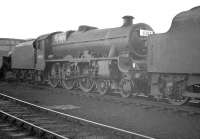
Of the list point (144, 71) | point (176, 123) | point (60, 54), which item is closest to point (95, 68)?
point (144, 71)

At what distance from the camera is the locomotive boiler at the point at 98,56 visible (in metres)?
11.9

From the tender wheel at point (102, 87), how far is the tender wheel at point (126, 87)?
1048 mm

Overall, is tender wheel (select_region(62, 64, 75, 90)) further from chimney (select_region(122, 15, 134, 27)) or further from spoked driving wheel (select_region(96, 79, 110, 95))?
chimney (select_region(122, 15, 134, 27))

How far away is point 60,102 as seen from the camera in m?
10.7

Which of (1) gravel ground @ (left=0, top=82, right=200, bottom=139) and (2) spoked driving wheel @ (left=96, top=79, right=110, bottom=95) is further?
(2) spoked driving wheel @ (left=96, top=79, right=110, bottom=95)

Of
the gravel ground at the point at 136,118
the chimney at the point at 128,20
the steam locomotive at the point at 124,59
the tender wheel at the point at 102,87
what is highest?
the chimney at the point at 128,20

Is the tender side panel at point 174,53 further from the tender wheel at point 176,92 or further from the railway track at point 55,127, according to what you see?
the railway track at point 55,127

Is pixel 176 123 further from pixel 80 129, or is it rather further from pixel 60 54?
pixel 60 54

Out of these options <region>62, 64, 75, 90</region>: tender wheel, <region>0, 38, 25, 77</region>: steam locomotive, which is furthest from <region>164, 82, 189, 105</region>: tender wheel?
<region>0, 38, 25, 77</region>: steam locomotive

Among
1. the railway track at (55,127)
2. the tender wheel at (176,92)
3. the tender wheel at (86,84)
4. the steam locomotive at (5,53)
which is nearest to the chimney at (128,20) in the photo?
the tender wheel at (86,84)

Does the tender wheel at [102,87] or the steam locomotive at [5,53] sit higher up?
the steam locomotive at [5,53]

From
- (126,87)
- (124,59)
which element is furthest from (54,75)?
(126,87)

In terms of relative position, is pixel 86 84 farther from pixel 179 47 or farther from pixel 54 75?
pixel 179 47

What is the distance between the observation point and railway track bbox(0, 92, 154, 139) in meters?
5.73
